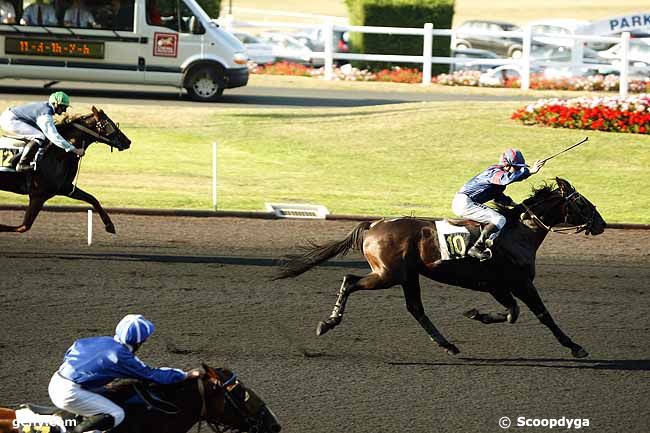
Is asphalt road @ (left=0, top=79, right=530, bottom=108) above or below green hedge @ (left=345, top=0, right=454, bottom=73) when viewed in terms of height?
below

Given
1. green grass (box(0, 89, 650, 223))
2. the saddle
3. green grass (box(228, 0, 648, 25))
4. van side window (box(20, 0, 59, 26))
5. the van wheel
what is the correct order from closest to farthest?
1. the saddle
2. green grass (box(0, 89, 650, 223))
3. van side window (box(20, 0, 59, 26))
4. the van wheel
5. green grass (box(228, 0, 648, 25))

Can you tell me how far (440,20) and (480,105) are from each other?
29.0 ft

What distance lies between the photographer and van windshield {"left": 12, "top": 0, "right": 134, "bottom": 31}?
24906mm

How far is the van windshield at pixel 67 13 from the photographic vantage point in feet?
81.7

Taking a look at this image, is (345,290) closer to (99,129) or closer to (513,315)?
(513,315)

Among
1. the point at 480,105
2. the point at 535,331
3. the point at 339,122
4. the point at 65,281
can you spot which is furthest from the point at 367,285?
the point at 480,105

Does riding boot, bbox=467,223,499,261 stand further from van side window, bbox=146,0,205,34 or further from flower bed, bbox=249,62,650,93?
flower bed, bbox=249,62,650,93

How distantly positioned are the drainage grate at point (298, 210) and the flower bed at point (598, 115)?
7995 millimetres

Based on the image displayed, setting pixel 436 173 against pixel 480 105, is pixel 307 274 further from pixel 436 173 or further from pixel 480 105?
pixel 480 105

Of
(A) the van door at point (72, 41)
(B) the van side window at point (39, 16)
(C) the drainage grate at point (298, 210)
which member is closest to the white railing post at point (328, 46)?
(A) the van door at point (72, 41)

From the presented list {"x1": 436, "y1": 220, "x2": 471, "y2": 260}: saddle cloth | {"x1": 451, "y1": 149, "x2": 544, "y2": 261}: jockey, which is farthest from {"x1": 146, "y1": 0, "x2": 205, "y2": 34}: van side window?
{"x1": 436, "y1": 220, "x2": 471, "y2": 260}: saddle cloth

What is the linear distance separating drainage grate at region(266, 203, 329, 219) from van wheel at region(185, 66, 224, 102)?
9538 millimetres

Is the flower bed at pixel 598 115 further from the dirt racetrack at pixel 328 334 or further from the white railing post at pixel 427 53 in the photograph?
the dirt racetrack at pixel 328 334

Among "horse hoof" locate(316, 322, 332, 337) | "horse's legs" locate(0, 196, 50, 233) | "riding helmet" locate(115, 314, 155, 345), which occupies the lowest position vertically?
"horse hoof" locate(316, 322, 332, 337)
